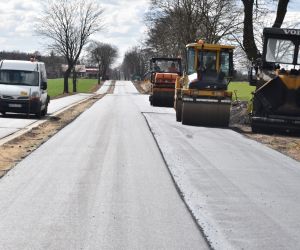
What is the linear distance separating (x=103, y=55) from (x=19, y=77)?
11844 cm

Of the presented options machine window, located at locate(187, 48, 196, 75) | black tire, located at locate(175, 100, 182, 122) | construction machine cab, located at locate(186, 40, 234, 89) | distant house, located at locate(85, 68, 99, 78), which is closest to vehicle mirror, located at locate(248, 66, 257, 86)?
construction machine cab, located at locate(186, 40, 234, 89)

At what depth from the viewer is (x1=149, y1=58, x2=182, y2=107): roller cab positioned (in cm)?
3312

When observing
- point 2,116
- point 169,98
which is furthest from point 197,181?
point 169,98

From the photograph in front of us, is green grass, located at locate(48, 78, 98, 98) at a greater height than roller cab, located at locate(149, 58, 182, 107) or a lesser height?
lesser

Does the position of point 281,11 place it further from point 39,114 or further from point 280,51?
point 39,114

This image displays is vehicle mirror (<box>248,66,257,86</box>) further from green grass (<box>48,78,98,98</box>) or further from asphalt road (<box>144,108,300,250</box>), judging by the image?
green grass (<box>48,78,98,98</box>)

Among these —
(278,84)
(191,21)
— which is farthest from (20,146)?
(191,21)

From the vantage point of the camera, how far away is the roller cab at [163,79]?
109 feet

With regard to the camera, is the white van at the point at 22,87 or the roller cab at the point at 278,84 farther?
the white van at the point at 22,87

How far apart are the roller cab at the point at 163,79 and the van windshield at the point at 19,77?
445 inches

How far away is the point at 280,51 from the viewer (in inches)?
739

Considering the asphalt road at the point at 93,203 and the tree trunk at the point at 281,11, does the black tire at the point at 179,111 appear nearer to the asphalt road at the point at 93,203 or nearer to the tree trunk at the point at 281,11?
the tree trunk at the point at 281,11

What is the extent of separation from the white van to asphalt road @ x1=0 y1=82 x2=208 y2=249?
10357mm

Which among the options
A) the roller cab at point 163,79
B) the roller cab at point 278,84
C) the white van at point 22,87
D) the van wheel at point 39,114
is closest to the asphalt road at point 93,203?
the roller cab at point 278,84
